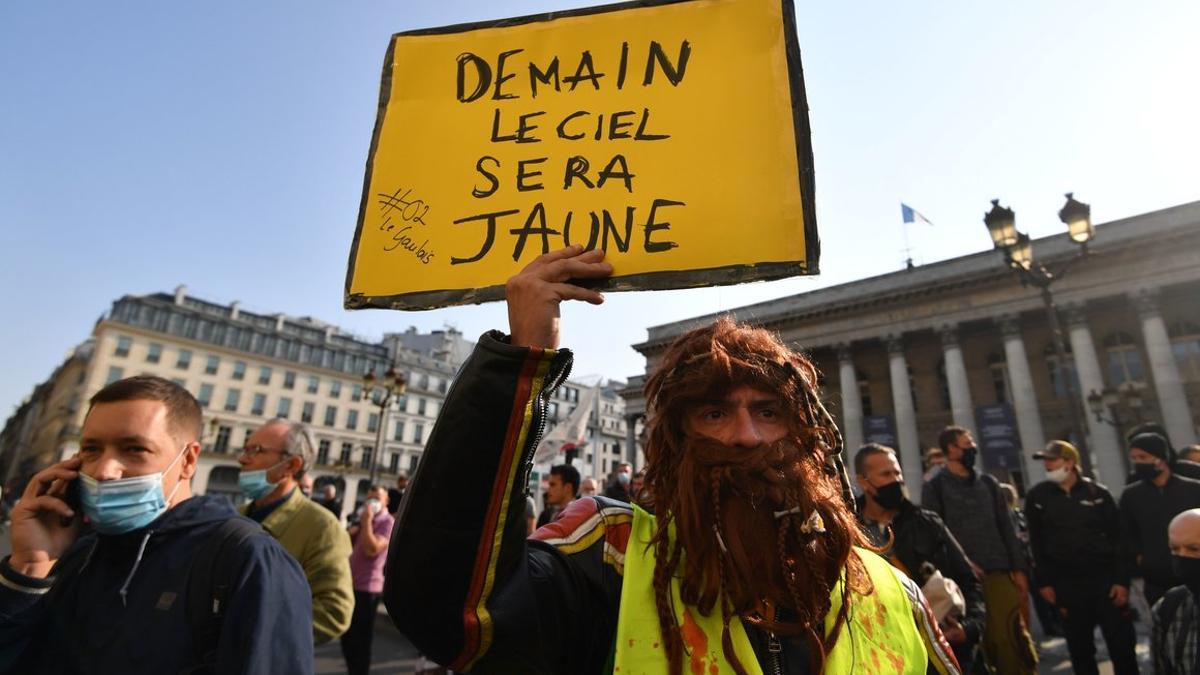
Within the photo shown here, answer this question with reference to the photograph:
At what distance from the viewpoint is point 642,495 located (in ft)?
5.39

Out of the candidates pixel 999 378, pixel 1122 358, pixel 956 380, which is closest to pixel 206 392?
pixel 956 380

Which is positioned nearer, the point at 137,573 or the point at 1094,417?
the point at 137,573

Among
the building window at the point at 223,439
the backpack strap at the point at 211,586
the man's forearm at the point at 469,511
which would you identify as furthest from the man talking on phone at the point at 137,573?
the building window at the point at 223,439

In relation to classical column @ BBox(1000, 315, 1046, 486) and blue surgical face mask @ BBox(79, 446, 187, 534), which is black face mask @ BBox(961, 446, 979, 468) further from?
classical column @ BBox(1000, 315, 1046, 486)

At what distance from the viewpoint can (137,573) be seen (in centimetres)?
202

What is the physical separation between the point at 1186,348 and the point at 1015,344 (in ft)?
19.5

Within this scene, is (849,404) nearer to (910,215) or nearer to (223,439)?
(910,215)

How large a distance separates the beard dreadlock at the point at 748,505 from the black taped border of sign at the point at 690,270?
0.94 ft

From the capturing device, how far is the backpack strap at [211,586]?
1889 millimetres

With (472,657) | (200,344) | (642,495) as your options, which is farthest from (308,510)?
(200,344)

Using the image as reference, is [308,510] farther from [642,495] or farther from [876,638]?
[876,638]

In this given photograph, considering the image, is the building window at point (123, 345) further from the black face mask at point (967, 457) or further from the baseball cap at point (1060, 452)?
the baseball cap at point (1060, 452)

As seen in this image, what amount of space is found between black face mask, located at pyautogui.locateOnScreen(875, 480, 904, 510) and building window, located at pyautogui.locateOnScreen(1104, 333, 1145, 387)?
2929cm

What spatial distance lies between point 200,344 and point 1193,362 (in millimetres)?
64158
